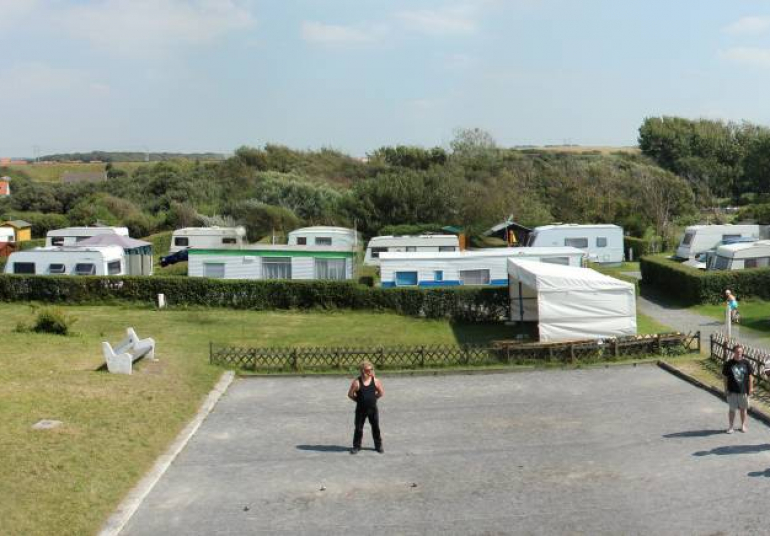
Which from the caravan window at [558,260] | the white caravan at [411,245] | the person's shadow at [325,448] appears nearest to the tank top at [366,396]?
the person's shadow at [325,448]

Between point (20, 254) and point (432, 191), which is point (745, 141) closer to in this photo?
point (432, 191)

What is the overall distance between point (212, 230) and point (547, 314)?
28.3m

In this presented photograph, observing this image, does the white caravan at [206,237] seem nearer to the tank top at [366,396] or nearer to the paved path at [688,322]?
the paved path at [688,322]

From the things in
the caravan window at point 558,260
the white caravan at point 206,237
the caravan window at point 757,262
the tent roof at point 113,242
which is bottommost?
the caravan window at point 757,262

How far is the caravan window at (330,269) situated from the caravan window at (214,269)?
12.2 feet

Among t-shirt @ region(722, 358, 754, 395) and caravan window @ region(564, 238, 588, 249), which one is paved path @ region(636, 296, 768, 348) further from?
caravan window @ region(564, 238, 588, 249)

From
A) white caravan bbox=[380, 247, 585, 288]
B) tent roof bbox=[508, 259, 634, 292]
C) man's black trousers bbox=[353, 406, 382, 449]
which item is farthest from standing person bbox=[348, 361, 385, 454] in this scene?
white caravan bbox=[380, 247, 585, 288]

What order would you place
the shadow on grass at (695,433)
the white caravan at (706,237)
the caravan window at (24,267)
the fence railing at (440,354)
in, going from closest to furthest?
the shadow on grass at (695,433), the fence railing at (440,354), the caravan window at (24,267), the white caravan at (706,237)

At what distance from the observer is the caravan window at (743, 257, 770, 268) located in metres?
Answer: 31.1

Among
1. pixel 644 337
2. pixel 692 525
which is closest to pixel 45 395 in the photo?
pixel 692 525

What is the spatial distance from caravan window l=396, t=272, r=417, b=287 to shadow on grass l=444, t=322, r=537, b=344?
138 inches

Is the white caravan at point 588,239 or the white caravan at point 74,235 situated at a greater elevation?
the white caravan at point 74,235

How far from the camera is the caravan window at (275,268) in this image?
3244 centimetres

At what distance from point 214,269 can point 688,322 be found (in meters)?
17.6
